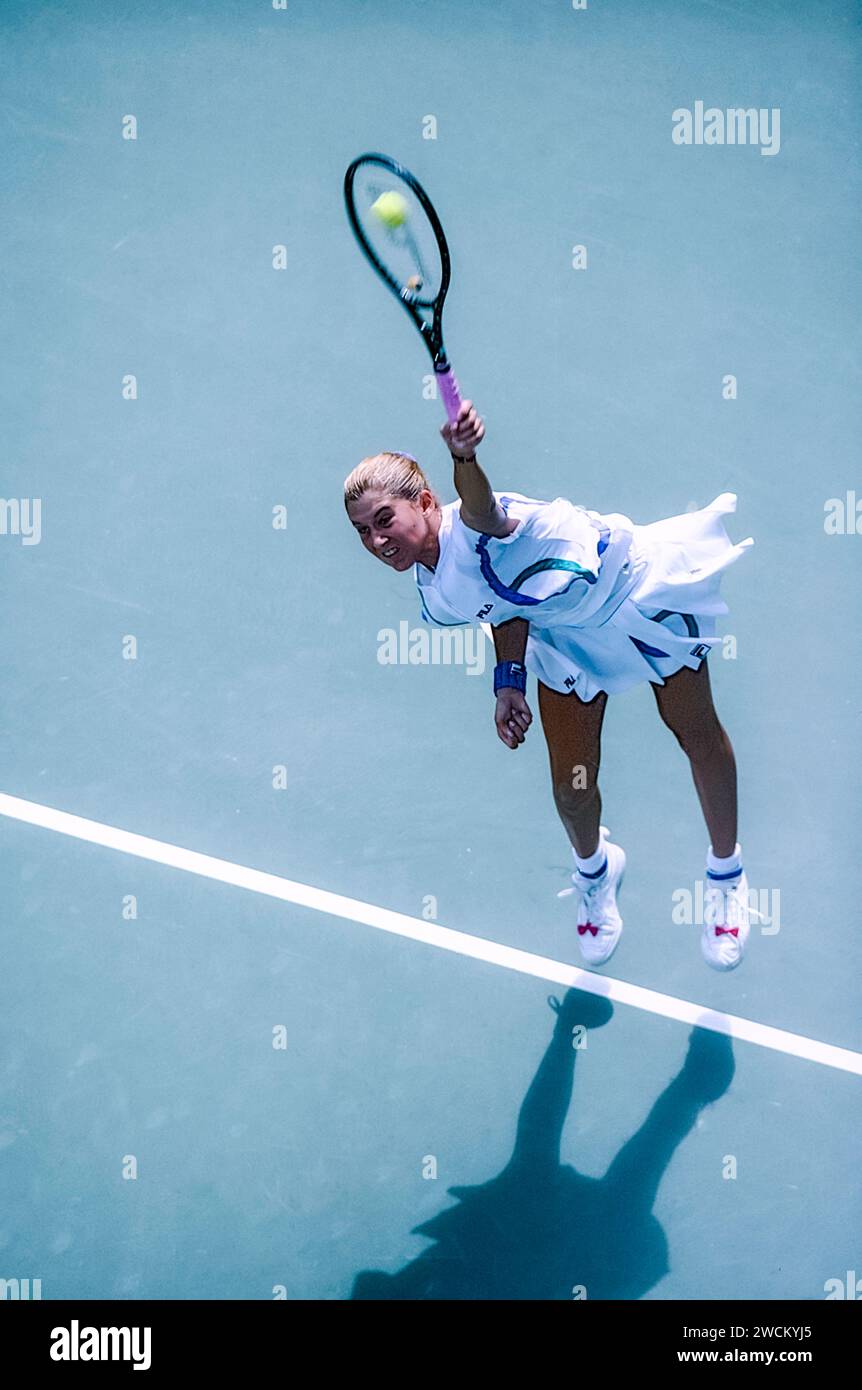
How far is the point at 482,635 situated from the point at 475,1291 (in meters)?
2.39

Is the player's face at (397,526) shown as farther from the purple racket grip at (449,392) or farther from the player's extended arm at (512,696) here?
the purple racket grip at (449,392)

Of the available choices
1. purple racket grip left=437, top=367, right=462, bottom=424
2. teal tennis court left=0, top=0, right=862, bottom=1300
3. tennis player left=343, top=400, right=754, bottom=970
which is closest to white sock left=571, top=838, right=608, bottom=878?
tennis player left=343, top=400, right=754, bottom=970

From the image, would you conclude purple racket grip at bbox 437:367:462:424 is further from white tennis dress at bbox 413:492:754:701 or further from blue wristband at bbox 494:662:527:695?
blue wristband at bbox 494:662:527:695

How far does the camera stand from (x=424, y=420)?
6.17 m

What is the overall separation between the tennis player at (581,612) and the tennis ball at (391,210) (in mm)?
575

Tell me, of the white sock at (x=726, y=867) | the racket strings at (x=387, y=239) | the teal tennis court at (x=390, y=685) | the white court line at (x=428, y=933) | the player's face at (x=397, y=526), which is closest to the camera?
the player's face at (x=397, y=526)

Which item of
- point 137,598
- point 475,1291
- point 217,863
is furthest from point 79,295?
point 475,1291

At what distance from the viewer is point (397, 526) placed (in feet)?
12.5

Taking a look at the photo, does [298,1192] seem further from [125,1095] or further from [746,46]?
[746,46]

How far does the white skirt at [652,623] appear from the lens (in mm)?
4184

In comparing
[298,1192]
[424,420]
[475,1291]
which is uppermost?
[424,420]

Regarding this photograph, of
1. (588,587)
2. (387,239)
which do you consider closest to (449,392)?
(588,587)

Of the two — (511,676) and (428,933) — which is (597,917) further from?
(511,676)

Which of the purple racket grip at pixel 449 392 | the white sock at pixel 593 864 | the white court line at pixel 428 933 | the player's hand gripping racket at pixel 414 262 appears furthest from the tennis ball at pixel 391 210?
the white court line at pixel 428 933
